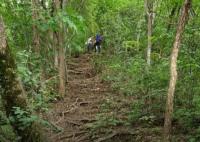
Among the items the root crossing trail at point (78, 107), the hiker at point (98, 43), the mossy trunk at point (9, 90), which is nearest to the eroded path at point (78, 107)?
the root crossing trail at point (78, 107)

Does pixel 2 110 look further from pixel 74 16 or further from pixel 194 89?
pixel 194 89

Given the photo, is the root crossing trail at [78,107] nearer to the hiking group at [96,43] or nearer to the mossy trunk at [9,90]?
the mossy trunk at [9,90]

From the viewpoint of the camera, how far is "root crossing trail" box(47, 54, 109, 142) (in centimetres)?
925

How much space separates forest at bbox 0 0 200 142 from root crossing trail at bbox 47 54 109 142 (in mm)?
26

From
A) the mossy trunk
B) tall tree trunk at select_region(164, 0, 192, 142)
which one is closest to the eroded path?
the mossy trunk

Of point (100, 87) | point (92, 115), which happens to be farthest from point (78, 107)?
point (100, 87)

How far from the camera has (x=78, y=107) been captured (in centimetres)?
1247

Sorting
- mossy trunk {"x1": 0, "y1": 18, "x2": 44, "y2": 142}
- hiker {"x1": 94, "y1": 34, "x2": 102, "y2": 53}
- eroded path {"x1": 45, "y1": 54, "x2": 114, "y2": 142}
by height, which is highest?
hiker {"x1": 94, "y1": 34, "x2": 102, "y2": 53}

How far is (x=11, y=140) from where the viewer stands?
6.99 meters

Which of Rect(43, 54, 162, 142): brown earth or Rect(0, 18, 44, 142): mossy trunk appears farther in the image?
Rect(43, 54, 162, 142): brown earth

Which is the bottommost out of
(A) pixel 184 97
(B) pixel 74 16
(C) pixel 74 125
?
(C) pixel 74 125

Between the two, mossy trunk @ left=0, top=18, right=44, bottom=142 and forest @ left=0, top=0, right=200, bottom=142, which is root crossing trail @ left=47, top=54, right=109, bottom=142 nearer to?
forest @ left=0, top=0, right=200, bottom=142

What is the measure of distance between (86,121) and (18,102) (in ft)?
13.2

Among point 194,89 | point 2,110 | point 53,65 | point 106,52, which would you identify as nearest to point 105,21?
point 106,52
